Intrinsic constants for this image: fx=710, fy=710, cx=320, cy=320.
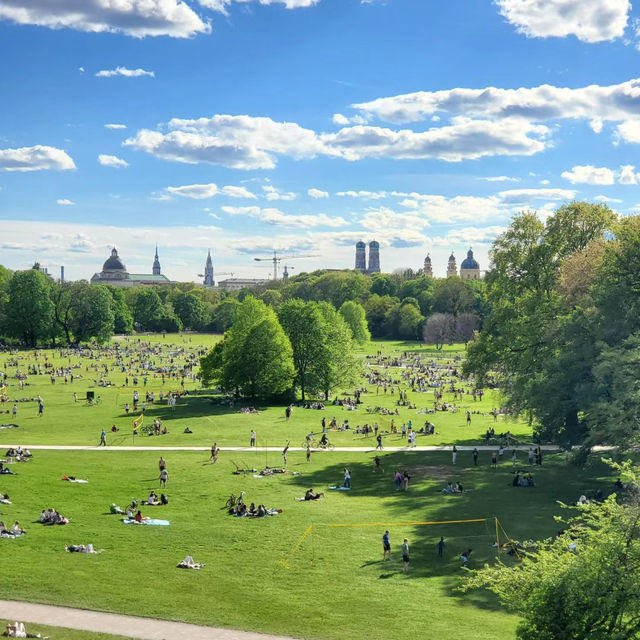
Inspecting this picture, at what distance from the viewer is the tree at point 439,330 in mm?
125312

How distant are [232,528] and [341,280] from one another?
5764 inches

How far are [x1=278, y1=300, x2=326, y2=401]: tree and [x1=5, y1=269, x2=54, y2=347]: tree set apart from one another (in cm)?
6156

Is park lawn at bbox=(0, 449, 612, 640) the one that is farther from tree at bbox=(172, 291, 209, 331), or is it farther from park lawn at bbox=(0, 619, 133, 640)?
tree at bbox=(172, 291, 209, 331)

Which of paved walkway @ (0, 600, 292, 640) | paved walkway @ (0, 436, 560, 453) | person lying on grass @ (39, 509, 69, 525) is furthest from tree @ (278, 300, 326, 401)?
paved walkway @ (0, 600, 292, 640)

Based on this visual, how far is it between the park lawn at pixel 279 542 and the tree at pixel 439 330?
86711 millimetres

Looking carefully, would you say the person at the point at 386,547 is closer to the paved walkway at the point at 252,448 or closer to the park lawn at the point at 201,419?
the paved walkway at the point at 252,448

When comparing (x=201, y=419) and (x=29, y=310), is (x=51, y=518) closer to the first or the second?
(x=201, y=419)

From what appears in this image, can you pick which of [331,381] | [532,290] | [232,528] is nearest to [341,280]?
[331,381]

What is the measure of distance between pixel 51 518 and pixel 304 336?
40095 millimetres

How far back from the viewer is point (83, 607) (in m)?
19.0

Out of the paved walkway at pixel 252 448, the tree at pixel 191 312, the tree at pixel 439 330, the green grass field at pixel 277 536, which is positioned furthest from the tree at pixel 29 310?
the paved walkway at pixel 252 448

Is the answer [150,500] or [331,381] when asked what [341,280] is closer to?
[331,381]

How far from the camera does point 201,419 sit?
51719 mm

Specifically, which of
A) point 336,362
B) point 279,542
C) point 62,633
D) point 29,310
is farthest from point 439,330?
point 62,633
